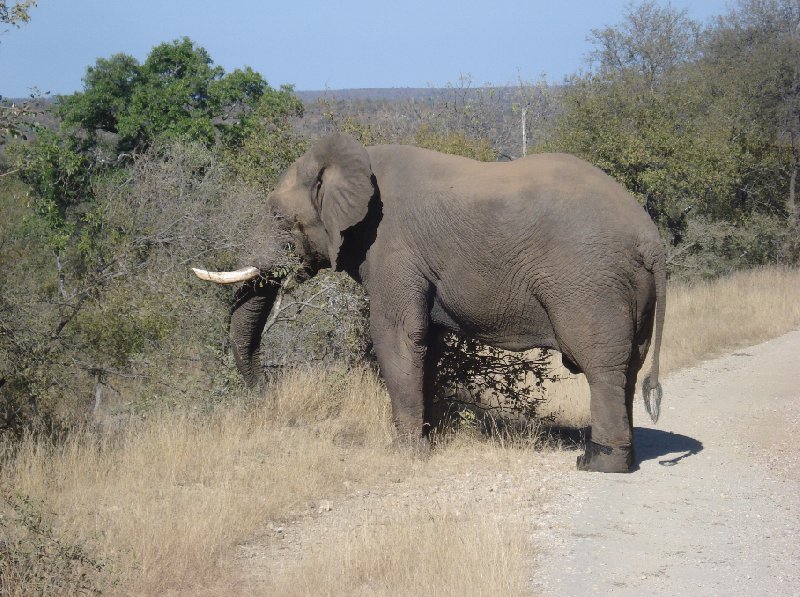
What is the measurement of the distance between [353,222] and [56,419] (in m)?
3.20

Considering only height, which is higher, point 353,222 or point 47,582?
point 353,222

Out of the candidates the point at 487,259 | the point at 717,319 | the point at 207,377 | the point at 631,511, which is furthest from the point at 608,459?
the point at 717,319

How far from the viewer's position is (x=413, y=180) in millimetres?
9164

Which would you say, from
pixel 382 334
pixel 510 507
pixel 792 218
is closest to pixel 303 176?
pixel 382 334

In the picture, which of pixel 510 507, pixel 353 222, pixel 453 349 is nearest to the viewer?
pixel 510 507

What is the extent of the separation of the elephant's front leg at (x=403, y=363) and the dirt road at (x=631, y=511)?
1.19ft

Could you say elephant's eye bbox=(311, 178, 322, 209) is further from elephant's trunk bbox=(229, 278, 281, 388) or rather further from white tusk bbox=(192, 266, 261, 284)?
elephant's trunk bbox=(229, 278, 281, 388)

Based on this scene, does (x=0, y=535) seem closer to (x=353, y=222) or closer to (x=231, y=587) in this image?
(x=231, y=587)

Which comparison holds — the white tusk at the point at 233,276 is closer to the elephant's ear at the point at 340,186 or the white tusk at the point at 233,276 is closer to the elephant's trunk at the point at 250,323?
the elephant's trunk at the point at 250,323

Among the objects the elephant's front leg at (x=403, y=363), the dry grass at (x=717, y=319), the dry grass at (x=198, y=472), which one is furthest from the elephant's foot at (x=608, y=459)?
the dry grass at (x=717, y=319)

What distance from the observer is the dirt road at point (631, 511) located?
6.06 metres

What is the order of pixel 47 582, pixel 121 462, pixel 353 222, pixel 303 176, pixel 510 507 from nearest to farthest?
pixel 47 582, pixel 510 507, pixel 121 462, pixel 353 222, pixel 303 176

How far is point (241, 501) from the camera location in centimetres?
741

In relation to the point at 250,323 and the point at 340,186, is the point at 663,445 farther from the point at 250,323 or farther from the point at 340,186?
the point at 250,323
